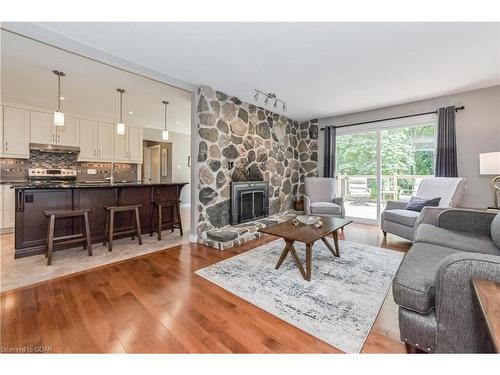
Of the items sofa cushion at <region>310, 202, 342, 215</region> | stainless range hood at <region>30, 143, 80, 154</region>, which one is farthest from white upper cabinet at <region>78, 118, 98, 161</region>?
sofa cushion at <region>310, 202, 342, 215</region>

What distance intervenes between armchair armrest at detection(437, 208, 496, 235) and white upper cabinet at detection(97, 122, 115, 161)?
20.7 feet

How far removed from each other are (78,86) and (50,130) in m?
1.72

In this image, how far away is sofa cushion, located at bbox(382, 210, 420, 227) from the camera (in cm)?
301

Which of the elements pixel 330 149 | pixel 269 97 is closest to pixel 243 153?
pixel 269 97

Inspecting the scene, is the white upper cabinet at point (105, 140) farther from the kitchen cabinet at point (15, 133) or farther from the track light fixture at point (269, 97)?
the track light fixture at point (269, 97)

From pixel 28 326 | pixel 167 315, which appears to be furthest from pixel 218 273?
pixel 28 326

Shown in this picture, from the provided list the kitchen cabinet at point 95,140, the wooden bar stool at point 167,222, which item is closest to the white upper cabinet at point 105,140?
the kitchen cabinet at point 95,140

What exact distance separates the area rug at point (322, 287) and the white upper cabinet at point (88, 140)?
14.5ft

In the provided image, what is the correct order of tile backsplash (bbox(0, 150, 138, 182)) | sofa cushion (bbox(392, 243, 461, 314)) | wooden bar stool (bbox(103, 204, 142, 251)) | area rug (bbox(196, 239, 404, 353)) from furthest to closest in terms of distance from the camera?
tile backsplash (bbox(0, 150, 138, 182)) → wooden bar stool (bbox(103, 204, 142, 251)) → area rug (bbox(196, 239, 404, 353)) → sofa cushion (bbox(392, 243, 461, 314))

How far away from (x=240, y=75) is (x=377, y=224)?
13.2 feet

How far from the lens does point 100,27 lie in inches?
80.5

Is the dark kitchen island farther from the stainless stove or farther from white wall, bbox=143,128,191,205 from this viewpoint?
white wall, bbox=143,128,191,205

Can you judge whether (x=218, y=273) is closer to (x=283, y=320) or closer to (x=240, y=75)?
(x=283, y=320)

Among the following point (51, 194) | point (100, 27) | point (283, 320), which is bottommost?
point (283, 320)
